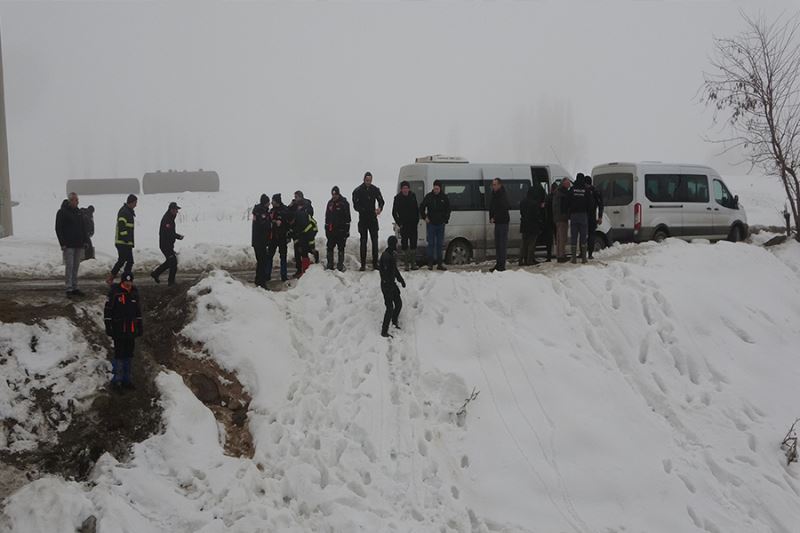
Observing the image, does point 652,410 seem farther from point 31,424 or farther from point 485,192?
point 31,424

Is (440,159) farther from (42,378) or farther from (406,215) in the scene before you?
(42,378)

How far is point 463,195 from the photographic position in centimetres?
1504

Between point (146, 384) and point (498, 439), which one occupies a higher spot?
point (146, 384)

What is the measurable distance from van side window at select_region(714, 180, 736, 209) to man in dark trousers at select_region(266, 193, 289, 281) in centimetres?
1253

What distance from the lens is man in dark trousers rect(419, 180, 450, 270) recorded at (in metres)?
13.0

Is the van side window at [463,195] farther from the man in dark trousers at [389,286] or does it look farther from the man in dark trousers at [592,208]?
the man in dark trousers at [389,286]

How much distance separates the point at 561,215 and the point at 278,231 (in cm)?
607

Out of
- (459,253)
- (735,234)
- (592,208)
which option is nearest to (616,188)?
(592,208)

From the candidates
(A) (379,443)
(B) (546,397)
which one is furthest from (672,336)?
(A) (379,443)

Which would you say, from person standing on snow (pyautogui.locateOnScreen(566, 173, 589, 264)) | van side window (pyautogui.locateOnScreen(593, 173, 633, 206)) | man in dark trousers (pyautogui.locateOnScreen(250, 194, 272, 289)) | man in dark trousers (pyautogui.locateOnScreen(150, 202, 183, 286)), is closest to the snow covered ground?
man in dark trousers (pyautogui.locateOnScreen(150, 202, 183, 286))

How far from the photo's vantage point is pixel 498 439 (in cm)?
864

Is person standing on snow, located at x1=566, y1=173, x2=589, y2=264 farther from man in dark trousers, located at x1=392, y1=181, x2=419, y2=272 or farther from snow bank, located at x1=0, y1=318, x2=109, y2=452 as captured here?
snow bank, located at x1=0, y1=318, x2=109, y2=452

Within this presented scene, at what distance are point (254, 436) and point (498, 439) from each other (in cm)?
332

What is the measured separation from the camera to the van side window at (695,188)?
57.6 feet
